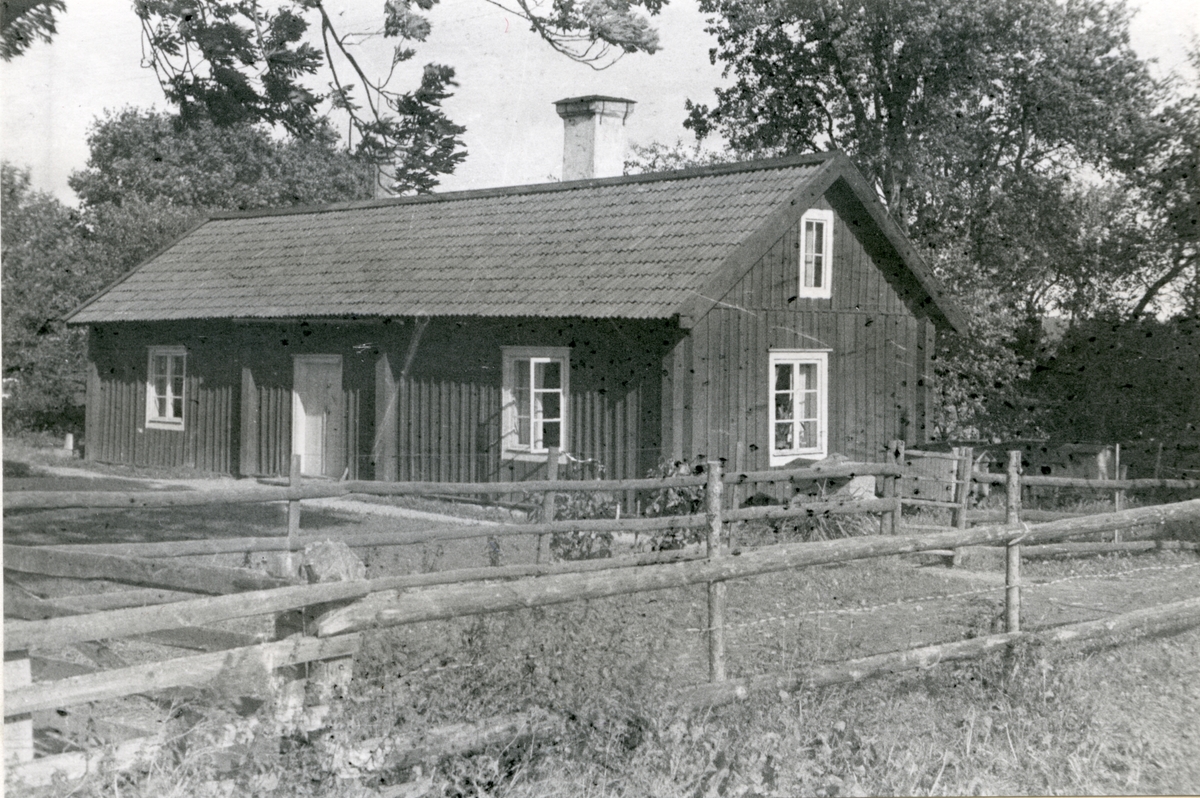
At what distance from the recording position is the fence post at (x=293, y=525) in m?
7.07

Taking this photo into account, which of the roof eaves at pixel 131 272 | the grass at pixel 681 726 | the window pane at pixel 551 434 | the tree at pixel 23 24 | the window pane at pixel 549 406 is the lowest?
the grass at pixel 681 726

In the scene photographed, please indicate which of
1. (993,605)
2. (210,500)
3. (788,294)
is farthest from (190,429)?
(788,294)

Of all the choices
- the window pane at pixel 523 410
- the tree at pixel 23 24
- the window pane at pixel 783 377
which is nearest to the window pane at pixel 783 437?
the window pane at pixel 783 377

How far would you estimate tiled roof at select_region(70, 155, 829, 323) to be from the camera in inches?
278

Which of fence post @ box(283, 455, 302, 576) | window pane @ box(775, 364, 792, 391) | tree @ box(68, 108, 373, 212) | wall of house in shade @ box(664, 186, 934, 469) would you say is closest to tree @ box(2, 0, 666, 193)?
tree @ box(68, 108, 373, 212)

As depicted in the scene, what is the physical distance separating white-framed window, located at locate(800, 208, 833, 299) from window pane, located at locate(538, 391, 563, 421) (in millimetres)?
4370

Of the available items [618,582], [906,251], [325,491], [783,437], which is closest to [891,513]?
[783,437]

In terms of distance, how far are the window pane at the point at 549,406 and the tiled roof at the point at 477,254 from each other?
0.79 metres

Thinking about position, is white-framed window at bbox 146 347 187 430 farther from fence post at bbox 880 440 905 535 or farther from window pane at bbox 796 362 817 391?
window pane at bbox 796 362 817 391

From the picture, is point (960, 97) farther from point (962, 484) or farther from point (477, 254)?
point (477, 254)

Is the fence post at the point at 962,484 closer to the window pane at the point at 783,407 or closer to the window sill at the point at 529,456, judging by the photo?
the window pane at the point at 783,407

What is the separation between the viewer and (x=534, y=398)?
10.1 m

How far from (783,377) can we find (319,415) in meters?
6.58

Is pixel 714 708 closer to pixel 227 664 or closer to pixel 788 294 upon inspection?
pixel 227 664
